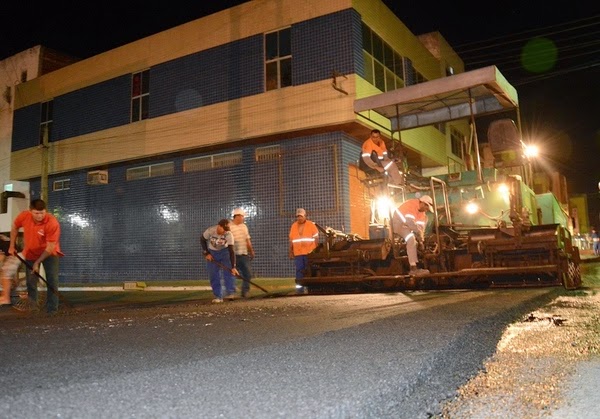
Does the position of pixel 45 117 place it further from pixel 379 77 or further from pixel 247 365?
pixel 247 365

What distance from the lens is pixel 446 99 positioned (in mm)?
8906

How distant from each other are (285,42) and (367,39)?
236 centimetres

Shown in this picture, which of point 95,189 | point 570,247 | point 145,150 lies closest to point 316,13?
point 145,150

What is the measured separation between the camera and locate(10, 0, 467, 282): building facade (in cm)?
1311

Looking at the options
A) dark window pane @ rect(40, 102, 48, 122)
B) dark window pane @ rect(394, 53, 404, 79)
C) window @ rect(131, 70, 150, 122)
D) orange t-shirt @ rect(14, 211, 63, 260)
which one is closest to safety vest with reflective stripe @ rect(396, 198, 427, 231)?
orange t-shirt @ rect(14, 211, 63, 260)

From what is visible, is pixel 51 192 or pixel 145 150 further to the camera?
pixel 51 192

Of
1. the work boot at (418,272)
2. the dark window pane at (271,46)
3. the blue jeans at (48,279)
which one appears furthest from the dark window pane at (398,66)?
the blue jeans at (48,279)

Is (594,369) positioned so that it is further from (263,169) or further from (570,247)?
(263,169)

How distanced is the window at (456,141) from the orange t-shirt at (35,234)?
1689 cm

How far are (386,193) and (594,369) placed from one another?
5352 mm

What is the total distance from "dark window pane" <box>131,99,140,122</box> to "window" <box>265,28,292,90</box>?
5.37 metres

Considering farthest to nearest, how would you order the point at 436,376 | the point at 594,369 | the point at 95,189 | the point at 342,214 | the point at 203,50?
the point at 95,189 < the point at 203,50 < the point at 342,214 < the point at 594,369 < the point at 436,376

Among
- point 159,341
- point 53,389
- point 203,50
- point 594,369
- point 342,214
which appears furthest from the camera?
point 203,50

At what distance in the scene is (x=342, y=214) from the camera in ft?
41.8
